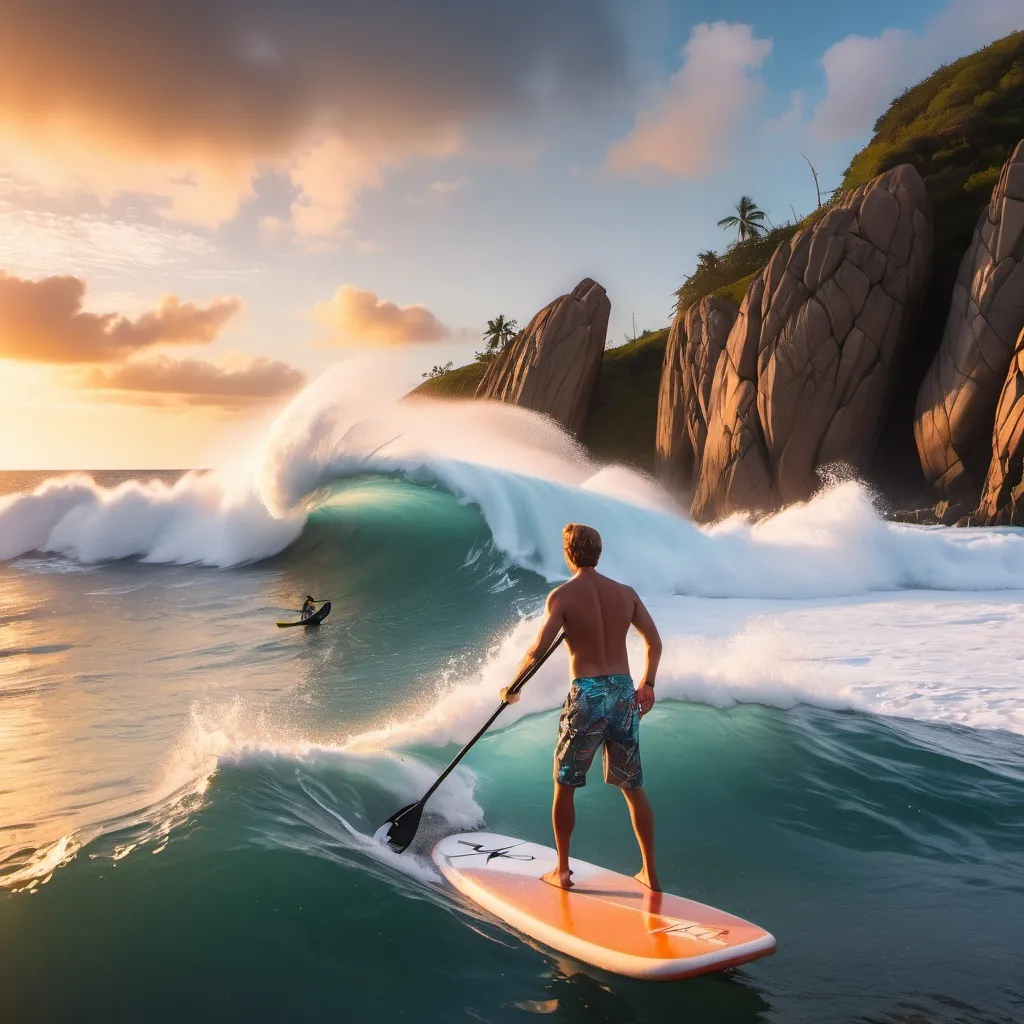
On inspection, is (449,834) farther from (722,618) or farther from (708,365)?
(708,365)

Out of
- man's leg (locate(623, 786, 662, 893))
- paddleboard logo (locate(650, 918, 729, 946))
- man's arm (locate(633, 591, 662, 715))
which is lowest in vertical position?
paddleboard logo (locate(650, 918, 729, 946))

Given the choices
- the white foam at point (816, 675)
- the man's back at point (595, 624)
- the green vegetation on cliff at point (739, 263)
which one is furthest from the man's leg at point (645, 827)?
the green vegetation on cliff at point (739, 263)

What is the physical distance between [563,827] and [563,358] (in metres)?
31.2

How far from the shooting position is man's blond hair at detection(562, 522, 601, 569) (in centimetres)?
375

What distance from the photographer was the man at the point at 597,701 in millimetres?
3586

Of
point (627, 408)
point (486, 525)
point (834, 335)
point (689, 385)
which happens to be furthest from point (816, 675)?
point (627, 408)

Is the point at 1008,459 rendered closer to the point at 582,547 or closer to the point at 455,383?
the point at 582,547

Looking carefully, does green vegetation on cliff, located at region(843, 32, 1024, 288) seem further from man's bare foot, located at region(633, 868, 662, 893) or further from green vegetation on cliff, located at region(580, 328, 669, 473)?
man's bare foot, located at region(633, 868, 662, 893)

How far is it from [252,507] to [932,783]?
15038 millimetres

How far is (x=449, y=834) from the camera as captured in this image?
4.49 m

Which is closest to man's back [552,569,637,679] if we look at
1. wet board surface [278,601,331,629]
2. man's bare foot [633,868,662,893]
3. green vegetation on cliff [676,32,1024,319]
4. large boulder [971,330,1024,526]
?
man's bare foot [633,868,662,893]

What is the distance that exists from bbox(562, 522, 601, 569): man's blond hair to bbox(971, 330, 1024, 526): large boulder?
18538mm

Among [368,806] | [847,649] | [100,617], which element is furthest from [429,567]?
[368,806]

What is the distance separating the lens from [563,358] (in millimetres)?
33781
